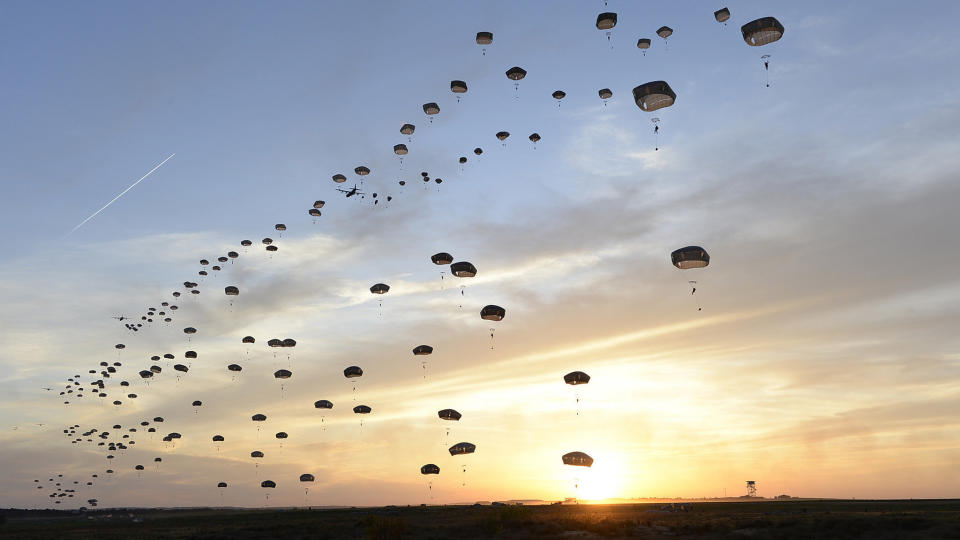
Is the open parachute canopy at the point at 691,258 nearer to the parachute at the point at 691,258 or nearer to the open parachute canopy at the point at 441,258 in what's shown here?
the parachute at the point at 691,258

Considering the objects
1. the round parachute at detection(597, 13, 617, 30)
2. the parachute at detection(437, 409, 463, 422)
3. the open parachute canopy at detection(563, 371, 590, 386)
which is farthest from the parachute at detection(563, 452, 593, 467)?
the round parachute at detection(597, 13, 617, 30)

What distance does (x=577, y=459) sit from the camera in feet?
251

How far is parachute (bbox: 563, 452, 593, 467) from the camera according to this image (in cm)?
7569

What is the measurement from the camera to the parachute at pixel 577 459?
248 ft

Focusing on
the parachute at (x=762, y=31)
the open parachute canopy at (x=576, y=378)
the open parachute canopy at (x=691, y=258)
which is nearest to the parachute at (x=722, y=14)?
the parachute at (x=762, y=31)

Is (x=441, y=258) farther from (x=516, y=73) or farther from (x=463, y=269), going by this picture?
(x=516, y=73)

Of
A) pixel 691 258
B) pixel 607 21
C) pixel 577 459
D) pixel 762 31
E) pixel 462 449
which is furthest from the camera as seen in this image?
pixel 462 449

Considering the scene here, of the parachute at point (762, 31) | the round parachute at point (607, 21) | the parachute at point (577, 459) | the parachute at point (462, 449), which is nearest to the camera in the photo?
the parachute at point (762, 31)

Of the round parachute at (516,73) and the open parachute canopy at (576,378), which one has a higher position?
the round parachute at (516,73)

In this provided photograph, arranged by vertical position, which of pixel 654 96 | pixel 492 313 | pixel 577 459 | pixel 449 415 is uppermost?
pixel 654 96

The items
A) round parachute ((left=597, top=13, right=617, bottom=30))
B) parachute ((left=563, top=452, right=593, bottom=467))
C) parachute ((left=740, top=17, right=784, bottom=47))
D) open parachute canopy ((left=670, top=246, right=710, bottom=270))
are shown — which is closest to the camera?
parachute ((left=740, top=17, right=784, bottom=47))

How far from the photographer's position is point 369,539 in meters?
68.4

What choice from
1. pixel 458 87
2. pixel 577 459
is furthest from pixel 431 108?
pixel 577 459

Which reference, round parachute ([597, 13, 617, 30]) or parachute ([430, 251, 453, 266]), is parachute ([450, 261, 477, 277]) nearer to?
parachute ([430, 251, 453, 266])
